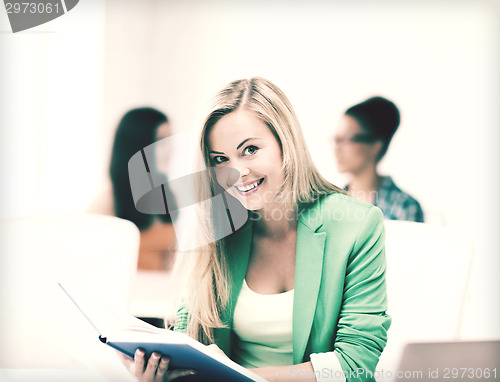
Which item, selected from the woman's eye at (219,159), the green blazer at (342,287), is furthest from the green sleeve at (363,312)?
the woman's eye at (219,159)

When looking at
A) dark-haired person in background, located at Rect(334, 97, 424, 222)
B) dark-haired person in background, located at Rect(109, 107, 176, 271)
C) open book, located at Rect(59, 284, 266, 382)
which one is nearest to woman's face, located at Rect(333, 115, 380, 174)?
dark-haired person in background, located at Rect(334, 97, 424, 222)

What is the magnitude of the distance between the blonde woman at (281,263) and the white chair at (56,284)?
0.87 ft

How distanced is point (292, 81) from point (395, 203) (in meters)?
0.52

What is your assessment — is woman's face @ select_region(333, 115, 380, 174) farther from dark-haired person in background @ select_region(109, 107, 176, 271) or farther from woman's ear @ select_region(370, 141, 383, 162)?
dark-haired person in background @ select_region(109, 107, 176, 271)

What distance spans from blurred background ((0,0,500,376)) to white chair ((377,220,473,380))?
4.4 inches

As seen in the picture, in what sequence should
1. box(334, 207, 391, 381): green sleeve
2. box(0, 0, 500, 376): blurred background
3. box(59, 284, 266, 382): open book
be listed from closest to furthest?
box(59, 284, 266, 382): open book → box(334, 207, 391, 381): green sleeve → box(0, 0, 500, 376): blurred background

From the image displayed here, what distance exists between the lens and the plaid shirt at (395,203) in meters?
1.62

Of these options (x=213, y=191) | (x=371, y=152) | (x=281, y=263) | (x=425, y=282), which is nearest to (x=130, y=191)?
(x=213, y=191)

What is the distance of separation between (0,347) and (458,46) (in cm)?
188

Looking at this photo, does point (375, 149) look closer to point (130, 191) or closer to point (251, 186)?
point (251, 186)

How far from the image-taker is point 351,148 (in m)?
1.62

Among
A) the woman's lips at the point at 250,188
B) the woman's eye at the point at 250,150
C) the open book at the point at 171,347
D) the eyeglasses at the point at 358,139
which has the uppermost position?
the eyeglasses at the point at 358,139

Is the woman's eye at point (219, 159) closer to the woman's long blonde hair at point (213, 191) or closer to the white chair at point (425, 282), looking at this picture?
the woman's long blonde hair at point (213, 191)

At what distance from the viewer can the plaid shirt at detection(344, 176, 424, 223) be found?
1.62 metres
